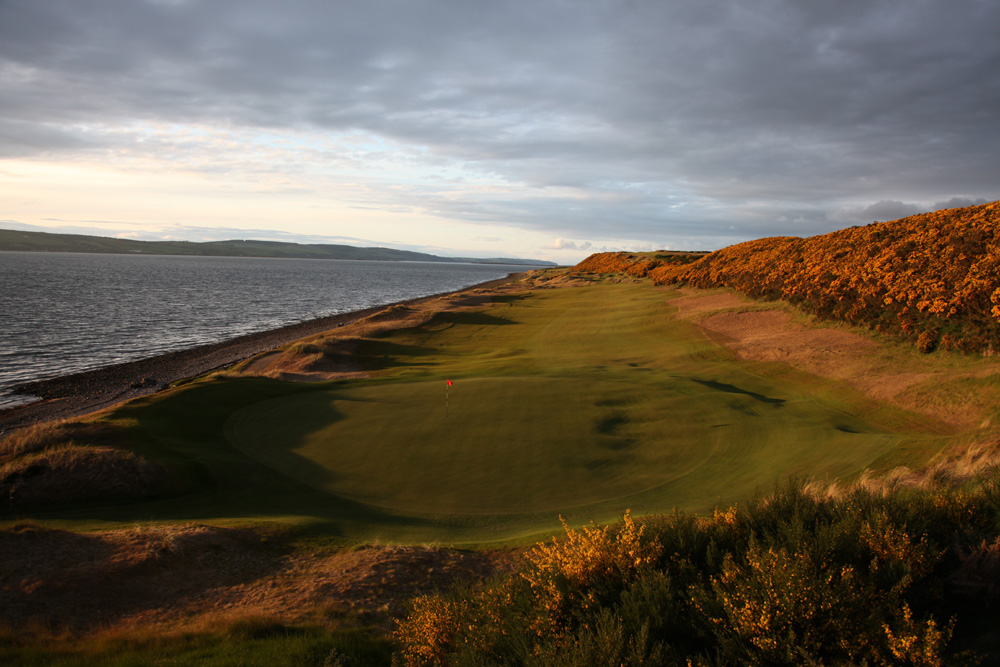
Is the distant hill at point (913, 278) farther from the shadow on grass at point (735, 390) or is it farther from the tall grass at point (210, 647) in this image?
the tall grass at point (210, 647)

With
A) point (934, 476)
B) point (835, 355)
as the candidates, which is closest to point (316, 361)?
point (835, 355)

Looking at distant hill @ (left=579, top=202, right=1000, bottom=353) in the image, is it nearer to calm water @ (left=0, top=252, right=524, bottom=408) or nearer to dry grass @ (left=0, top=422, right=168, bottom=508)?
dry grass @ (left=0, top=422, right=168, bottom=508)

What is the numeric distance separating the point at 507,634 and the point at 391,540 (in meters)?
4.37

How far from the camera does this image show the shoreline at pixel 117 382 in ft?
71.9

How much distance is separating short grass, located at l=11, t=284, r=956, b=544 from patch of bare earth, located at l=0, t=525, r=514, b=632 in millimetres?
948

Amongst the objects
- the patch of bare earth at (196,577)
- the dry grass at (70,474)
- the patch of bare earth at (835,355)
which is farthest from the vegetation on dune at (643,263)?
the patch of bare earth at (196,577)

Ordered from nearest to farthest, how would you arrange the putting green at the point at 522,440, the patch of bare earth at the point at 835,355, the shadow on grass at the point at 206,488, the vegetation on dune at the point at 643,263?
the shadow on grass at the point at 206,488 → the putting green at the point at 522,440 → the patch of bare earth at the point at 835,355 → the vegetation on dune at the point at 643,263

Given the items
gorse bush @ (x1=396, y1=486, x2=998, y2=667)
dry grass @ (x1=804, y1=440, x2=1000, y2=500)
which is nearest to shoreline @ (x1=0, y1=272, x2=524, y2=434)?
gorse bush @ (x1=396, y1=486, x2=998, y2=667)

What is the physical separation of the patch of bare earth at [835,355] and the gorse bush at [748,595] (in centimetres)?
984

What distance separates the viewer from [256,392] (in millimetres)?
15898

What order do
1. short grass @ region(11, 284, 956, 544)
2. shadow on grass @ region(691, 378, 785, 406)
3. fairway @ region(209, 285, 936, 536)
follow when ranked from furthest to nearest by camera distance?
shadow on grass @ region(691, 378, 785, 406) < fairway @ region(209, 285, 936, 536) < short grass @ region(11, 284, 956, 544)

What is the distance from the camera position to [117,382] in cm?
2717

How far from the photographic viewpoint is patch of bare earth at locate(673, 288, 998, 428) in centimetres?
1332

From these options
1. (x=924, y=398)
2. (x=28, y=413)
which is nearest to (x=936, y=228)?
→ (x=924, y=398)
